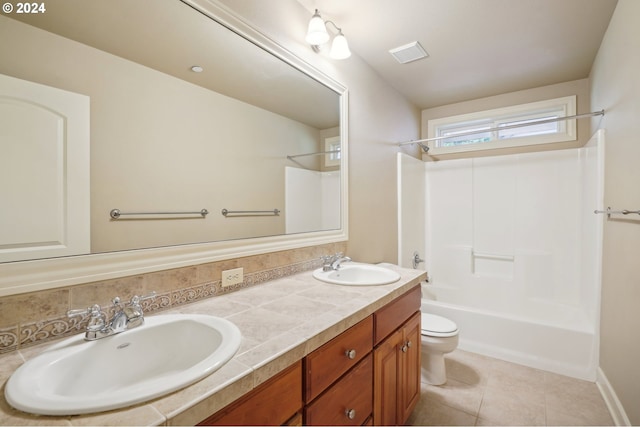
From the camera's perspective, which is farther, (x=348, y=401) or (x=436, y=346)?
(x=436, y=346)

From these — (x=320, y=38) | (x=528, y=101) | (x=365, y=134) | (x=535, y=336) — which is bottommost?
(x=535, y=336)

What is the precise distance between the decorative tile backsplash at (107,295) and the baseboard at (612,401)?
2028mm

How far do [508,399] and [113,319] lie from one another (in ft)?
7.64

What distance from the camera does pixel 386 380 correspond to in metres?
1.34

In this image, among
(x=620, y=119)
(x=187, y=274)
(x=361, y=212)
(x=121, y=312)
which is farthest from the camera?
(x=361, y=212)

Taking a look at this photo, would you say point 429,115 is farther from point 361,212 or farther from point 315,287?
point 315,287

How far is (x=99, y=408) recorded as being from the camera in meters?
0.52

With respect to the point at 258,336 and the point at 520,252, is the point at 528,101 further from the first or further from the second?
the point at 258,336

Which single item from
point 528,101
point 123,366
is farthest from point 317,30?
point 528,101

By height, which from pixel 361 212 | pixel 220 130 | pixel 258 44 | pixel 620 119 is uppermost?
pixel 258 44

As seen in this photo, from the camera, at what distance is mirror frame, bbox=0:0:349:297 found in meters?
0.80

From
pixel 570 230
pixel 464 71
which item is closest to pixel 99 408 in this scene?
pixel 464 71

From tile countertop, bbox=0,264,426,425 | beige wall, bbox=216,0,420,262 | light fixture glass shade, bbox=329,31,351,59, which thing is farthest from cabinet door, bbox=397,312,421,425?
light fixture glass shade, bbox=329,31,351,59

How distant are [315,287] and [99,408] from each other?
3.14 ft
